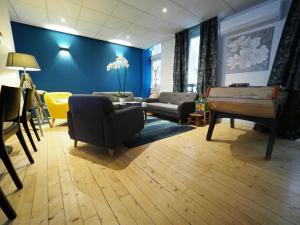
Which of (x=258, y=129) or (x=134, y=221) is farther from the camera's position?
(x=258, y=129)

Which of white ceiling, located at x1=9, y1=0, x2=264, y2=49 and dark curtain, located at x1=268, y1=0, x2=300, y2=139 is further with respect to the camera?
white ceiling, located at x1=9, y1=0, x2=264, y2=49

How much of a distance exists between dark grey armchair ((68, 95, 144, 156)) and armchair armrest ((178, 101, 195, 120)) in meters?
1.62

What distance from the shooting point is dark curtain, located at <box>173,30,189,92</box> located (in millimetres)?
4109

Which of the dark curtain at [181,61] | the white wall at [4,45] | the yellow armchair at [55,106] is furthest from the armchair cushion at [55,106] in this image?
the dark curtain at [181,61]

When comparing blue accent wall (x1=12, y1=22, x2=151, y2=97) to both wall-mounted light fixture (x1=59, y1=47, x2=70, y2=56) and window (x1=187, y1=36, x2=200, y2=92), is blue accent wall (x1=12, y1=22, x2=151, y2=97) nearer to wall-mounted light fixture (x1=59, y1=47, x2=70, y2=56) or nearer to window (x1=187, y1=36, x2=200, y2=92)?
wall-mounted light fixture (x1=59, y1=47, x2=70, y2=56)

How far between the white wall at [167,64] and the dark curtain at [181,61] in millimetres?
342

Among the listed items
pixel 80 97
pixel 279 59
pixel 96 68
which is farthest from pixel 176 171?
pixel 96 68

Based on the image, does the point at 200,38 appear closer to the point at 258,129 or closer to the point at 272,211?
the point at 258,129

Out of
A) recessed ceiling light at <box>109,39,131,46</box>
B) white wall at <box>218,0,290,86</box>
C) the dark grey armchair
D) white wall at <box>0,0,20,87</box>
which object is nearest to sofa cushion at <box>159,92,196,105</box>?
white wall at <box>218,0,290,86</box>

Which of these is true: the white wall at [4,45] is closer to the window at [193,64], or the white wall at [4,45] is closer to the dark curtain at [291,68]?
the window at [193,64]

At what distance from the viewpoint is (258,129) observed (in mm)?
2727

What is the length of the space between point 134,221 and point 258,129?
2.93 m

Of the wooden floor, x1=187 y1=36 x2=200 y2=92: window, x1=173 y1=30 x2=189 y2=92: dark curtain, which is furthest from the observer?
x1=173 y1=30 x2=189 y2=92: dark curtain

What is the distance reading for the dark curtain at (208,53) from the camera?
3373mm
